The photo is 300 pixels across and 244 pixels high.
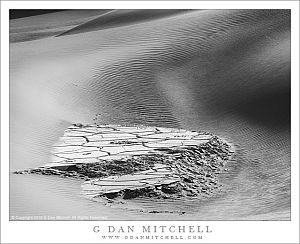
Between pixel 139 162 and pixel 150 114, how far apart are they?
731mm

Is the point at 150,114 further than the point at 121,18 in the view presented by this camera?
No

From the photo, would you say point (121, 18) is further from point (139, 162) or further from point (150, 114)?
point (139, 162)

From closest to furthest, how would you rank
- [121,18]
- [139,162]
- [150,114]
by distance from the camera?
[139,162]
[150,114]
[121,18]

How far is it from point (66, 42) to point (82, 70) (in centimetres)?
59

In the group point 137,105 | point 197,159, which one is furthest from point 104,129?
point 197,159

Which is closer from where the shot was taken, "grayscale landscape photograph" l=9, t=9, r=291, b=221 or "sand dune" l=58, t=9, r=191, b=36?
"grayscale landscape photograph" l=9, t=9, r=291, b=221

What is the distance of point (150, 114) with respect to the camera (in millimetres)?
6484

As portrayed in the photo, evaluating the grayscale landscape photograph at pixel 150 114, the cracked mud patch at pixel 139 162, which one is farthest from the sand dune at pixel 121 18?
the cracked mud patch at pixel 139 162

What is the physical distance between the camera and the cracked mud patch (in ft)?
18.5

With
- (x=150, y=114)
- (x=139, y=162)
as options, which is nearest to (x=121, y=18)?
(x=150, y=114)

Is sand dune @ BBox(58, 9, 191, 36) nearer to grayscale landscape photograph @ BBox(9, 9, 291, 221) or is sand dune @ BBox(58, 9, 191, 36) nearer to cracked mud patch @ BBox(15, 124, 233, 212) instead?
grayscale landscape photograph @ BBox(9, 9, 291, 221)

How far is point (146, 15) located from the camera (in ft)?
22.7

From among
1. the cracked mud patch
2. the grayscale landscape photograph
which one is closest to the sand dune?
the grayscale landscape photograph

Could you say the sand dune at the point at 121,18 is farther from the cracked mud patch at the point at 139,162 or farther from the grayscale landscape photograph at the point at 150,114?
the cracked mud patch at the point at 139,162
